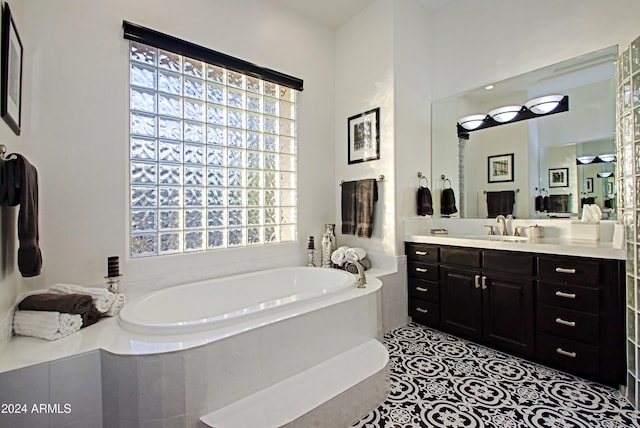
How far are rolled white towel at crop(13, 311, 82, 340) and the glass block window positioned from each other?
2.38 ft

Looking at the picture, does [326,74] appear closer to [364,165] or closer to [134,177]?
[364,165]

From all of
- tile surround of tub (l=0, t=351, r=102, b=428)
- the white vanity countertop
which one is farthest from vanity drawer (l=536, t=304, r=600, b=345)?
tile surround of tub (l=0, t=351, r=102, b=428)

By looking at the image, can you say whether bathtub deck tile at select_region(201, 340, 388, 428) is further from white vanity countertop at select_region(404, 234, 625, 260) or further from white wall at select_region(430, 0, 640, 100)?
white wall at select_region(430, 0, 640, 100)

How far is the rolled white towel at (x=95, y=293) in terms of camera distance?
1718 mm

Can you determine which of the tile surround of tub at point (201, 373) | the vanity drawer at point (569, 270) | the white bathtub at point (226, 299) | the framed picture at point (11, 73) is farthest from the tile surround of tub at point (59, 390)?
the vanity drawer at point (569, 270)

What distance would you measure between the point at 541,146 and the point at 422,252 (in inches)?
53.8

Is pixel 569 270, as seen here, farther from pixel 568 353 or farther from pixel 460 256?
pixel 460 256

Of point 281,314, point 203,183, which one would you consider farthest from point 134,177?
point 281,314

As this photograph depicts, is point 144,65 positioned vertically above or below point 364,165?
above

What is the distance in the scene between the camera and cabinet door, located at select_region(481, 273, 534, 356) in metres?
2.17

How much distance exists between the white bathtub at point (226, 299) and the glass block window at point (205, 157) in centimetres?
38

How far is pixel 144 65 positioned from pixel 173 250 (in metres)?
1.42

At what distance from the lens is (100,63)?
2043 millimetres

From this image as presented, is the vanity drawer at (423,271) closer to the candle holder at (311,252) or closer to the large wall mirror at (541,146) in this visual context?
the large wall mirror at (541,146)
